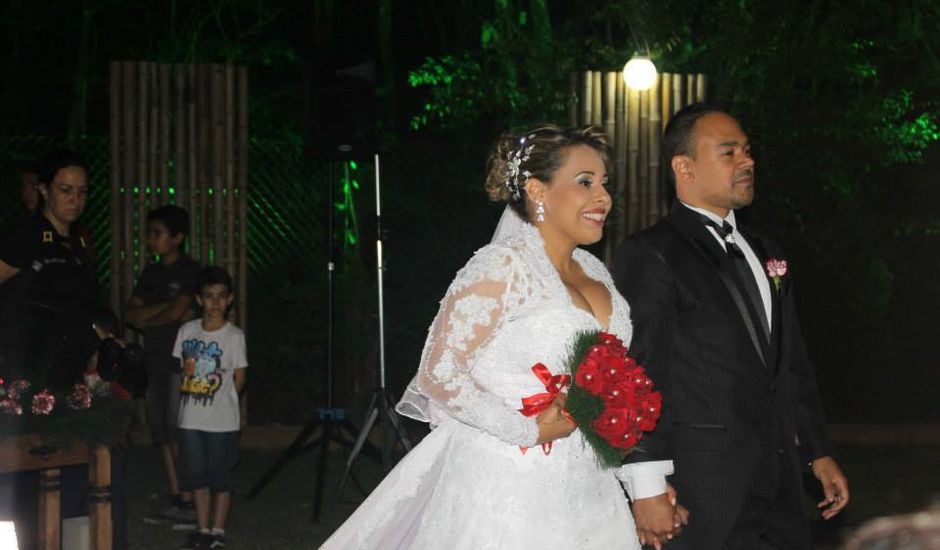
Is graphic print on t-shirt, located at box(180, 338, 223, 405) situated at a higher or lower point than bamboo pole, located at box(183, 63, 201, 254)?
lower

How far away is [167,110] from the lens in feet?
37.9

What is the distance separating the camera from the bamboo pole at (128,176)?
1132 cm

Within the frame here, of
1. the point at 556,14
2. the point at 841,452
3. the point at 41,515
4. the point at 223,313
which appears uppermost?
the point at 556,14

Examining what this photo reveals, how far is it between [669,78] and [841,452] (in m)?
3.77

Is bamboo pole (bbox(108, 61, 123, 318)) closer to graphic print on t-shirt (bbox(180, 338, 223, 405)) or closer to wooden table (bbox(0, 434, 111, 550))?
graphic print on t-shirt (bbox(180, 338, 223, 405))

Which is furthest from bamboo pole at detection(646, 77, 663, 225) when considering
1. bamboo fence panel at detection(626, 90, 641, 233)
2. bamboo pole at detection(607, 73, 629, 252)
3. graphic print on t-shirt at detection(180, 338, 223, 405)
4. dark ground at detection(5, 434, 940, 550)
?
graphic print on t-shirt at detection(180, 338, 223, 405)

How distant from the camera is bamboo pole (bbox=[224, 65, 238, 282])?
11.6 meters

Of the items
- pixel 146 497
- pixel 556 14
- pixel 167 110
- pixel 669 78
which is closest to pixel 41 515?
pixel 146 497

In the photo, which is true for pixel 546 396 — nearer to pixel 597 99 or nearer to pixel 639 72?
pixel 639 72

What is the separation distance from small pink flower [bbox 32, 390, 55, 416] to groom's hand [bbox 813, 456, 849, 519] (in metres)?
3.03

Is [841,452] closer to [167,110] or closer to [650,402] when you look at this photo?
[167,110]

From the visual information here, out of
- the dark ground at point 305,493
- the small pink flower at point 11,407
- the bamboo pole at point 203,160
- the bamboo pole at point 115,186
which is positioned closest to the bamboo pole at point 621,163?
the dark ground at point 305,493

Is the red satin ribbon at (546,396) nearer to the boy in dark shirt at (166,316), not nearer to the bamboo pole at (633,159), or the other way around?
the boy in dark shirt at (166,316)

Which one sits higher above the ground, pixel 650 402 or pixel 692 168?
pixel 692 168
